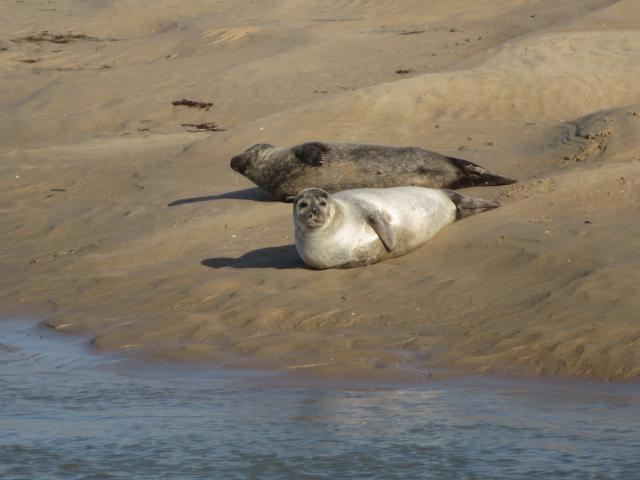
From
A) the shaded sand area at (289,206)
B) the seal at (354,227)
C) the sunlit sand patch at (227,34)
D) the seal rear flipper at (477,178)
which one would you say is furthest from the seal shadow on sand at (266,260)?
the sunlit sand patch at (227,34)

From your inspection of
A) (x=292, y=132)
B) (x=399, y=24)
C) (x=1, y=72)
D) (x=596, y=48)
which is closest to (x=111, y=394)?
(x=292, y=132)

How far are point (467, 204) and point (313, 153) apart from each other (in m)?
1.83

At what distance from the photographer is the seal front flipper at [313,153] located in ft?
35.4

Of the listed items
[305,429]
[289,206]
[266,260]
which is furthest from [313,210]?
[305,429]

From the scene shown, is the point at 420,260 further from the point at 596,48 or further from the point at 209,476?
the point at 596,48

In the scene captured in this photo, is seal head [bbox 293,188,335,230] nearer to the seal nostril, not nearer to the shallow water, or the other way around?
the shallow water

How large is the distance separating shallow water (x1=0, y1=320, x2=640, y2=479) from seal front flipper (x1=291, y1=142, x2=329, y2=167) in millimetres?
4065

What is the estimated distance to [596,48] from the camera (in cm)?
1540

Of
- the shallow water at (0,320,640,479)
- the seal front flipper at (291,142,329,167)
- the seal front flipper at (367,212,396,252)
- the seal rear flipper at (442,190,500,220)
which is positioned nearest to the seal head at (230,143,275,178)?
the seal front flipper at (291,142,329,167)

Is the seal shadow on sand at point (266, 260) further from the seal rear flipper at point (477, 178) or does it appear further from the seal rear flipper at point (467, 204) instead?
the seal rear flipper at point (477, 178)

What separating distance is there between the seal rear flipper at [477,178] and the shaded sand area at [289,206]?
0.33 m

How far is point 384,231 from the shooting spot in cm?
855

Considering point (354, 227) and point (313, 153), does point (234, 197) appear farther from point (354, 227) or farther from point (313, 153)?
point (354, 227)

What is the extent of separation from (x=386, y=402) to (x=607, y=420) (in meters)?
1.03
